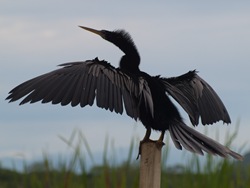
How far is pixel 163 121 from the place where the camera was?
5.55 m

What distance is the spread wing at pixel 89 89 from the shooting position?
17.5 feet

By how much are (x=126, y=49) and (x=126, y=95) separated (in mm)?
945

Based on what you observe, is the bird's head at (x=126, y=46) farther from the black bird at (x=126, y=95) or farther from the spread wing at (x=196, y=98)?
the spread wing at (x=196, y=98)

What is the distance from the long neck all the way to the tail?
80 centimetres

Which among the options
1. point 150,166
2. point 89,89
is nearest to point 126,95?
point 89,89

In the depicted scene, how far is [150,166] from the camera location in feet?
16.0

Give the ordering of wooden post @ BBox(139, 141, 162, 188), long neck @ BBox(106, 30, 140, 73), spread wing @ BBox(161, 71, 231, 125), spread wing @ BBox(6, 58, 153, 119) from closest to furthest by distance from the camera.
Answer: wooden post @ BBox(139, 141, 162, 188) → spread wing @ BBox(6, 58, 153, 119) → spread wing @ BBox(161, 71, 231, 125) → long neck @ BBox(106, 30, 140, 73)

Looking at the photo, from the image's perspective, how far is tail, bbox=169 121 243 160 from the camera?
5.34 m

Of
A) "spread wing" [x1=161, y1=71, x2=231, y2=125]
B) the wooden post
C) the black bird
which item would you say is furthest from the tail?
the wooden post

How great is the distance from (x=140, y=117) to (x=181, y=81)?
80cm

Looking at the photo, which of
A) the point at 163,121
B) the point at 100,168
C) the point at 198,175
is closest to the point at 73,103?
the point at 163,121

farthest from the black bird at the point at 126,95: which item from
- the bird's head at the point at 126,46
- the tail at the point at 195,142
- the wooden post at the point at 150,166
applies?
the bird's head at the point at 126,46

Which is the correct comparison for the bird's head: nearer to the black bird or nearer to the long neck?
the long neck

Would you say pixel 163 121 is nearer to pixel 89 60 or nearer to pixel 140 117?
pixel 140 117
